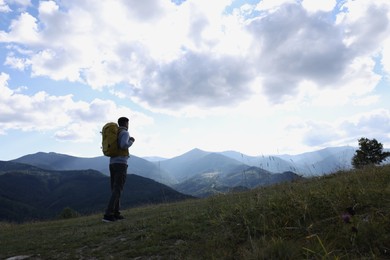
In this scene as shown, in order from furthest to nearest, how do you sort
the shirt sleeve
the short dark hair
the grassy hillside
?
the short dark hair < the shirt sleeve < the grassy hillside

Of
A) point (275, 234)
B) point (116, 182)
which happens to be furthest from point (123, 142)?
point (275, 234)

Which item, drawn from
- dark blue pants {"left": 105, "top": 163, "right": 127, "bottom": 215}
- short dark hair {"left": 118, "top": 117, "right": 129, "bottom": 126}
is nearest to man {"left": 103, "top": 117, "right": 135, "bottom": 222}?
dark blue pants {"left": 105, "top": 163, "right": 127, "bottom": 215}

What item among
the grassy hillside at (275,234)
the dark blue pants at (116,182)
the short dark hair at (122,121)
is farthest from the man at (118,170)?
the grassy hillside at (275,234)

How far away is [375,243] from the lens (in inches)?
151

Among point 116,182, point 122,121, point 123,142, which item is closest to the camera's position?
point 123,142

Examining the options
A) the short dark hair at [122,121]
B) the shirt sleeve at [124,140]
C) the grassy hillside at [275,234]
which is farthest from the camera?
the short dark hair at [122,121]

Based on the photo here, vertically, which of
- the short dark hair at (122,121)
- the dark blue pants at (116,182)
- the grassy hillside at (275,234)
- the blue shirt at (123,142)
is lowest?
the grassy hillside at (275,234)

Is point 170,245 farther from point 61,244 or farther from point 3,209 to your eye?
point 3,209

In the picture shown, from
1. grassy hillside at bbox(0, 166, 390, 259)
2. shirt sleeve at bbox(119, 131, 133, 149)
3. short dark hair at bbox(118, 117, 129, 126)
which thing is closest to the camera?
grassy hillside at bbox(0, 166, 390, 259)

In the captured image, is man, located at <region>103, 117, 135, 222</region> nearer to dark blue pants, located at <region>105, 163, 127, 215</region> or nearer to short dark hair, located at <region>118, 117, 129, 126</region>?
dark blue pants, located at <region>105, 163, 127, 215</region>

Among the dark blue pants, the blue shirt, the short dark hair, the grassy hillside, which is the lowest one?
the grassy hillside

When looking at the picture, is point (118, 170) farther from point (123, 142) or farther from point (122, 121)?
point (122, 121)

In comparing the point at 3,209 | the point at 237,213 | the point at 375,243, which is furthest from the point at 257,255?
the point at 3,209

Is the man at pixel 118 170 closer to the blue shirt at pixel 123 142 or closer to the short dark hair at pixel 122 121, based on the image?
the blue shirt at pixel 123 142
